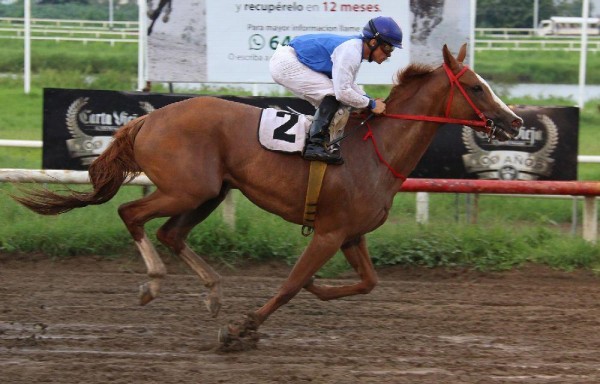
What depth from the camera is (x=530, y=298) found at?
7.56 m

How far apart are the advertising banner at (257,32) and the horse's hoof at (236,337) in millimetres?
4419

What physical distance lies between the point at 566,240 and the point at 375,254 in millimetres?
1846

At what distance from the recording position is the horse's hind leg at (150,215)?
639 centimetres

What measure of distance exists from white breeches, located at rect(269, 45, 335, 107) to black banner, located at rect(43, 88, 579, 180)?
7.95 feet

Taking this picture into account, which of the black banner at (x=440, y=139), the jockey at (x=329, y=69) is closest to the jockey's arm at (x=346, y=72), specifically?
the jockey at (x=329, y=69)

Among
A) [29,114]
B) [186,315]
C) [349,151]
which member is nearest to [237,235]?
[186,315]

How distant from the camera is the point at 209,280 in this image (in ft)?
21.8

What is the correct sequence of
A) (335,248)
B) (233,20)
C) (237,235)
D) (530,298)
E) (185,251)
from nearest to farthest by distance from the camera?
(335,248) < (185,251) < (530,298) < (237,235) < (233,20)

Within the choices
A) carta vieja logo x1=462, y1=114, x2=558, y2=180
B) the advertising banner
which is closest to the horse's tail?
the advertising banner

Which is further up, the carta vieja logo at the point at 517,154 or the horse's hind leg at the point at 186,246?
the carta vieja logo at the point at 517,154

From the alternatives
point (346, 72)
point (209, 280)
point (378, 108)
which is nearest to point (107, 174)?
point (209, 280)

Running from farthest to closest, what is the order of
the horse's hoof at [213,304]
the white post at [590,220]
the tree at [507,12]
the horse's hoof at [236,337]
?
the tree at [507,12] → the white post at [590,220] → the horse's hoof at [213,304] → the horse's hoof at [236,337]

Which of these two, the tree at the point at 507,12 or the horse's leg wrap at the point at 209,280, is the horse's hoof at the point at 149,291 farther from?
the tree at the point at 507,12

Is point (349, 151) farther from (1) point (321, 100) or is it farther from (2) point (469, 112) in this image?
(2) point (469, 112)
